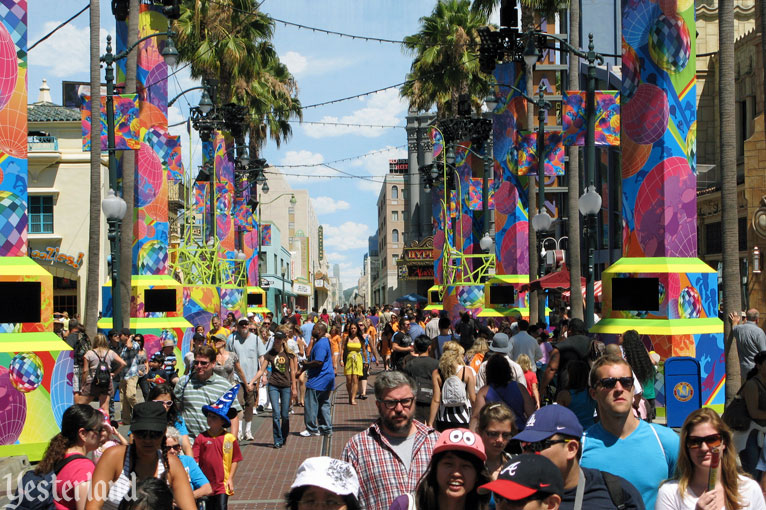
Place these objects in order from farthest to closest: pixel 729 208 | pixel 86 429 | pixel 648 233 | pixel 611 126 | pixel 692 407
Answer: pixel 611 126 < pixel 648 233 < pixel 729 208 < pixel 692 407 < pixel 86 429

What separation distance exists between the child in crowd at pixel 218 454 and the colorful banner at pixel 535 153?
1740 centimetres

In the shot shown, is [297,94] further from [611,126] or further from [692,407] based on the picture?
[692,407]

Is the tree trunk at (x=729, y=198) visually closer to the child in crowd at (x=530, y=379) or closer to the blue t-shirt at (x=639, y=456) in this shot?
the child in crowd at (x=530, y=379)

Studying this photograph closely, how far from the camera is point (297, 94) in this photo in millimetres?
47281

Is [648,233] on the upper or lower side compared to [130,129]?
lower

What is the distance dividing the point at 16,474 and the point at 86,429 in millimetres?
5207

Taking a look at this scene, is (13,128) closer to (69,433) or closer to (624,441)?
(69,433)

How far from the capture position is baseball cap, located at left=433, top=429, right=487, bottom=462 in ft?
14.9

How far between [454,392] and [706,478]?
5.09 metres

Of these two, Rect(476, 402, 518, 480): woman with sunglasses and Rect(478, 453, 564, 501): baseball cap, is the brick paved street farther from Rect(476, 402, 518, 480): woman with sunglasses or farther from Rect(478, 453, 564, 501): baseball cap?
Rect(478, 453, 564, 501): baseball cap

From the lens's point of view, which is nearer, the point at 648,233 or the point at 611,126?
the point at 648,233

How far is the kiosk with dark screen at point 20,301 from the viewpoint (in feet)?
40.7

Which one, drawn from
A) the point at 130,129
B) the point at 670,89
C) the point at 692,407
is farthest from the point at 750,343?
Answer: the point at 130,129

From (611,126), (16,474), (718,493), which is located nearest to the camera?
(718,493)
